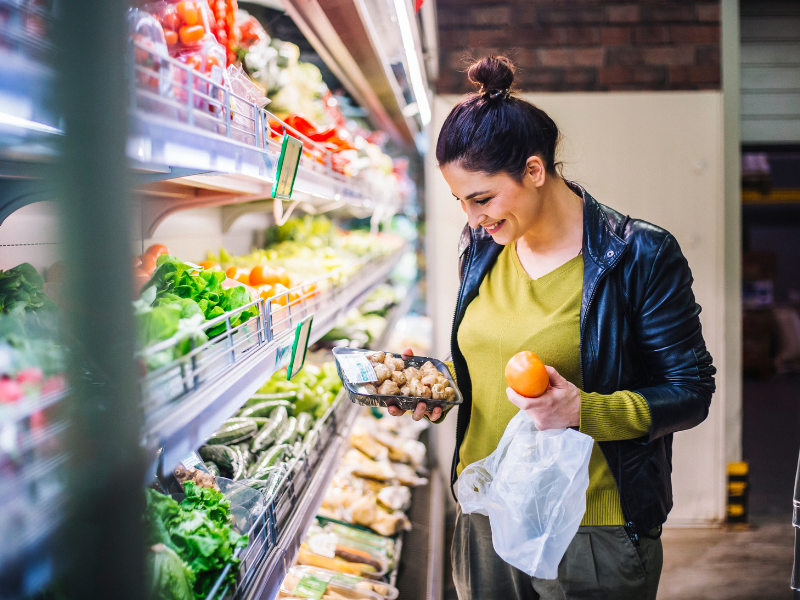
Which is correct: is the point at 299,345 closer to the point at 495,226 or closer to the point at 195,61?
the point at 495,226

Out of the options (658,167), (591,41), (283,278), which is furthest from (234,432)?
(591,41)

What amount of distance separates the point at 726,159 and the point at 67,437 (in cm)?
Answer: 349

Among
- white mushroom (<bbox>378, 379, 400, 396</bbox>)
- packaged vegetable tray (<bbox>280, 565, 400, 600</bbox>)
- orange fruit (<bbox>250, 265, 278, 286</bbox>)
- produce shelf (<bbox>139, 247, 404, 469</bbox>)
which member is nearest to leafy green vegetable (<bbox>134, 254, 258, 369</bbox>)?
produce shelf (<bbox>139, 247, 404, 469</bbox>)

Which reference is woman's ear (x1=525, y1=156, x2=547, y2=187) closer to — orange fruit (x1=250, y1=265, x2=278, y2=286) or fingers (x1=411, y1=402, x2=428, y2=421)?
fingers (x1=411, y1=402, x2=428, y2=421)

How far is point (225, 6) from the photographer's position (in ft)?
4.58

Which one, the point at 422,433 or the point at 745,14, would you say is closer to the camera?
the point at 745,14

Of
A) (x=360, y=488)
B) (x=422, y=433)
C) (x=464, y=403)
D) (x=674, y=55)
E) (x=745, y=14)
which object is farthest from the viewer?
(x=422, y=433)

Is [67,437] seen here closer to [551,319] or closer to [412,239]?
[551,319]

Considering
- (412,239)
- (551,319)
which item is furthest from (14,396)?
(412,239)

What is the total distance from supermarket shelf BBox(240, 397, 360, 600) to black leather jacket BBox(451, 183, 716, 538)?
748 mm

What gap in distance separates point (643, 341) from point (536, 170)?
1.56 feet

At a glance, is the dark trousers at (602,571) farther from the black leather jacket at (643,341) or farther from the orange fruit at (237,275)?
the orange fruit at (237,275)

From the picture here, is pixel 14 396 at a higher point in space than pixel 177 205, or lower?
lower

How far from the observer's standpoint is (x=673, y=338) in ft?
4.17
